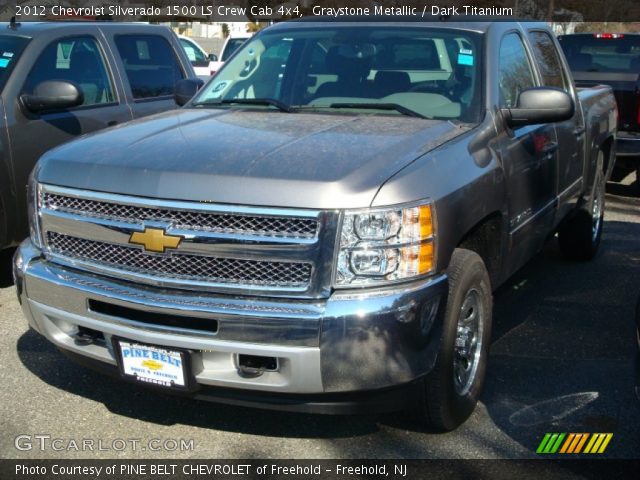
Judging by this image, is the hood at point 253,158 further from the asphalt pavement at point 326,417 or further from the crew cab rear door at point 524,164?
the asphalt pavement at point 326,417

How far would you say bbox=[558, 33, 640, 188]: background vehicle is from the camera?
30.0ft

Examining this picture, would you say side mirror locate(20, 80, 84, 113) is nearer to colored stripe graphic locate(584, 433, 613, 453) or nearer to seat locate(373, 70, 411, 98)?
seat locate(373, 70, 411, 98)

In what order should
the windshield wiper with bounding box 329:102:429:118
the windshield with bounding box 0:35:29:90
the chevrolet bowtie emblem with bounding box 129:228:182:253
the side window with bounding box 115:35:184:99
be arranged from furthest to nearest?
the side window with bounding box 115:35:184:99, the windshield with bounding box 0:35:29:90, the windshield wiper with bounding box 329:102:429:118, the chevrolet bowtie emblem with bounding box 129:228:182:253

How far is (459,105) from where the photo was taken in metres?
4.25

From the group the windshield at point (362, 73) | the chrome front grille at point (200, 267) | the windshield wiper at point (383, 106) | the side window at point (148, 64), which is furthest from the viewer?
the side window at point (148, 64)

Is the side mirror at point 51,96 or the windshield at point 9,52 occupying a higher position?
the windshield at point 9,52

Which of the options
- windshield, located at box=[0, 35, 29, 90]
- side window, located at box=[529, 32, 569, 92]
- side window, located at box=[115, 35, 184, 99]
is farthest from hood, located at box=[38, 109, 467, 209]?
side window, located at box=[115, 35, 184, 99]

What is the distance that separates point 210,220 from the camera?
3.19 m

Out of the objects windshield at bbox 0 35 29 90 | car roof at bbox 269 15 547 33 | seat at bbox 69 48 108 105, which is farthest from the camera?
seat at bbox 69 48 108 105

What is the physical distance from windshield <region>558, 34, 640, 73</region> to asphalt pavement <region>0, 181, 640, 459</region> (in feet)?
19.2

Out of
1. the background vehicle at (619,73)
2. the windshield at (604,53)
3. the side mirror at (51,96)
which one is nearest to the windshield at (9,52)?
the side mirror at (51,96)

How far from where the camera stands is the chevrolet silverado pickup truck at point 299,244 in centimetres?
308

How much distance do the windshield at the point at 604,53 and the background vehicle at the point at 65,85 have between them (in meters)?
5.49

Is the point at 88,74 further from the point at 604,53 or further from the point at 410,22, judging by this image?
the point at 604,53
